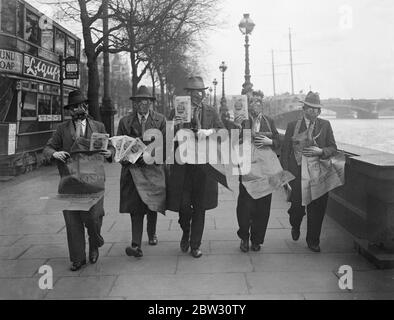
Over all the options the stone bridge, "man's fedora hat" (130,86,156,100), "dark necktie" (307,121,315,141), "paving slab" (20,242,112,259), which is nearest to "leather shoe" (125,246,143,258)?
"paving slab" (20,242,112,259)

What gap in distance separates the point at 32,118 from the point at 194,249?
1016cm

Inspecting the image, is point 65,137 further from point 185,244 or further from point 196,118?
point 185,244

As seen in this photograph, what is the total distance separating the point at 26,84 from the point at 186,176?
30.6ft

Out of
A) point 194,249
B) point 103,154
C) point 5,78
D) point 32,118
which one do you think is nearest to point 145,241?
point 194,249

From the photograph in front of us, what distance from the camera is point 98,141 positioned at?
473cm

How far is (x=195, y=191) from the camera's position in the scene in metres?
5.18

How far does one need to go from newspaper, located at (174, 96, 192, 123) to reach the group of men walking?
0.07 m

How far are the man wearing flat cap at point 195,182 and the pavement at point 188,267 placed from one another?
45 cm

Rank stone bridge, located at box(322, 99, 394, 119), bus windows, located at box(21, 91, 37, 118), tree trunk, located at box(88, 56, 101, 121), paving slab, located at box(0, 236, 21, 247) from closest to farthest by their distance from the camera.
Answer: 1. paving slab, located at box(0, 236, 21, 247)
2. bus windows, located at box(21, 91, 37, 118)
3. tree trunk, located at box(88, 56, 101, 121)
4. stone bridge, located at box(322, 99, 394, 119)

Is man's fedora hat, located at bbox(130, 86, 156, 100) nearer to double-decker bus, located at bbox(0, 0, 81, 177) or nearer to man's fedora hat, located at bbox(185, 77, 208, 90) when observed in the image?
man's fedora hat, located at bbox(185, 77, 208, 90)

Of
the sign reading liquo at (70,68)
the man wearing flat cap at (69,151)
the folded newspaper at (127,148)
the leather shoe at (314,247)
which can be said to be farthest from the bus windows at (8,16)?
the leather shoe at (314,247)

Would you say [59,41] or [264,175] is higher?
[59,41]

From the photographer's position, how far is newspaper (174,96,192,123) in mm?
4891

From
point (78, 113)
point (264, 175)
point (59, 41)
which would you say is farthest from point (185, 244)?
point (59, 41)
